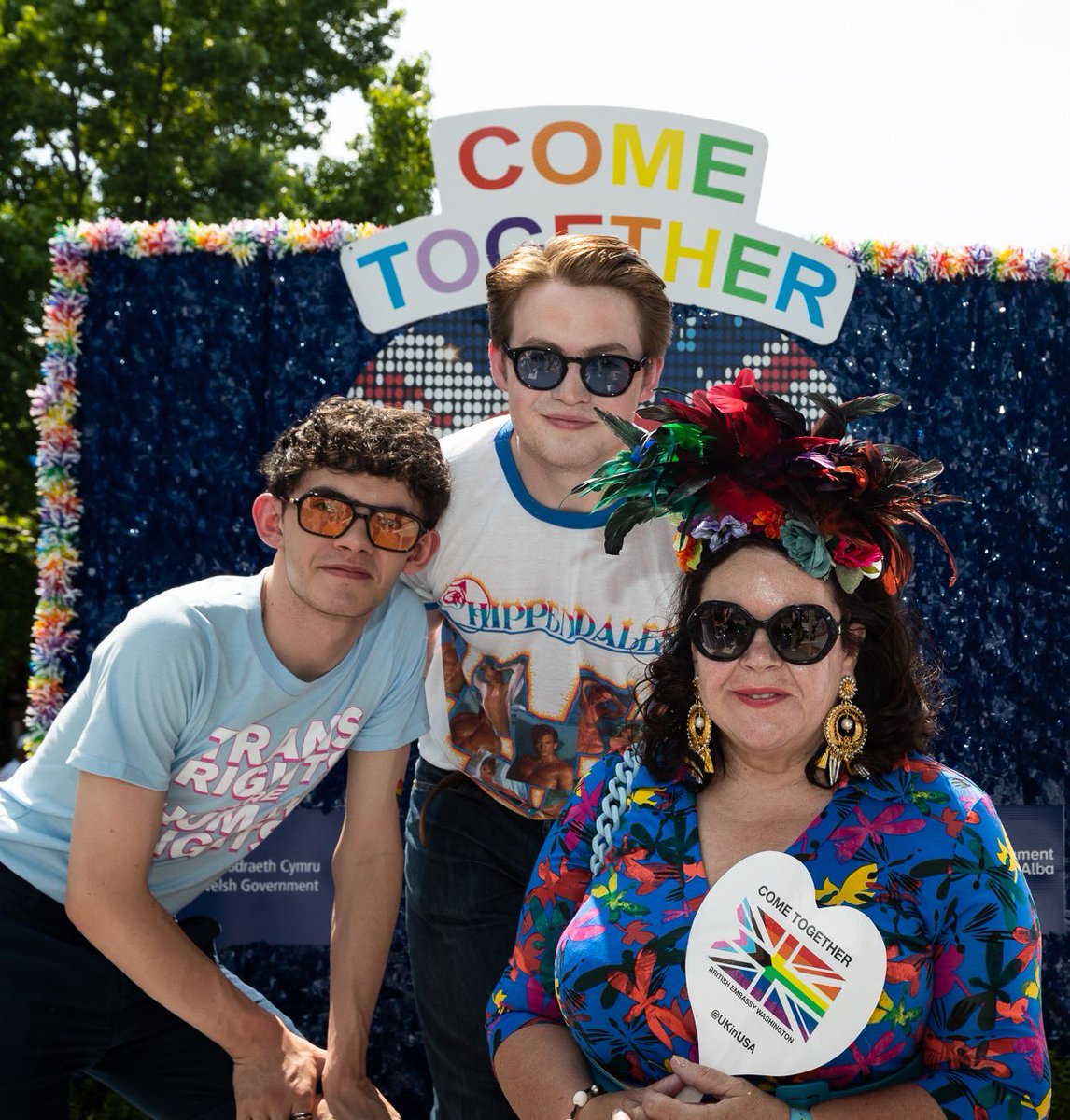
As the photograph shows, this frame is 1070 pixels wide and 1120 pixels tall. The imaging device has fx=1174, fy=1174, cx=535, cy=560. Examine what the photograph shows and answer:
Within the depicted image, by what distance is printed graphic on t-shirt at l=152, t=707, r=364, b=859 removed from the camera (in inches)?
91.0

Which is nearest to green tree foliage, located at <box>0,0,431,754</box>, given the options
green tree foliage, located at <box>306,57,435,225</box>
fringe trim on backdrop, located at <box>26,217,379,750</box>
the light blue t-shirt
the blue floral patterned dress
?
green tree foliage, located at <box>306,57,435,225</box>

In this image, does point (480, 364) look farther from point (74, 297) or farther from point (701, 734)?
point (701, 734)

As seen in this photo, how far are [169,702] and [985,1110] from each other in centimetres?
151

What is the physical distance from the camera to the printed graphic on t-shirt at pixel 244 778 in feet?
7.58

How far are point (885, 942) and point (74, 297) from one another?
369 cm

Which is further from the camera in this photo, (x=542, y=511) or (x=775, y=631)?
(x=542, y=511)

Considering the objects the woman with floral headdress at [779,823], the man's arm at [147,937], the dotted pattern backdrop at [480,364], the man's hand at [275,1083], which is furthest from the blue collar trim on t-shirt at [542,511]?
Result: the dotted pattern backdrop at [480,364]

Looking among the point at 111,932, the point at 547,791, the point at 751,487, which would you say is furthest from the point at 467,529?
the point at 111,932

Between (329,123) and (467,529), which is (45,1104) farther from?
(329,123)

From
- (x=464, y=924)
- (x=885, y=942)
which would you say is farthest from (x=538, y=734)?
(x=885, y=942)

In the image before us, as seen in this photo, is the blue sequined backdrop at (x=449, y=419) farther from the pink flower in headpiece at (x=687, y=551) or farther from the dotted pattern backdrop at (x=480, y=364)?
the pink flower in headpiece at (x=687, y=551)

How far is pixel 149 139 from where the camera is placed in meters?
13.1

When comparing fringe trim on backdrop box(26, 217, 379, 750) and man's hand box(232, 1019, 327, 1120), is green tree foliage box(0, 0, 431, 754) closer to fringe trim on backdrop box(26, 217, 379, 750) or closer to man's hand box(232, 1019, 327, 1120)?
fringe trim on backdrop box(26, 217, 379, 750)

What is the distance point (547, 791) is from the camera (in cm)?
258
